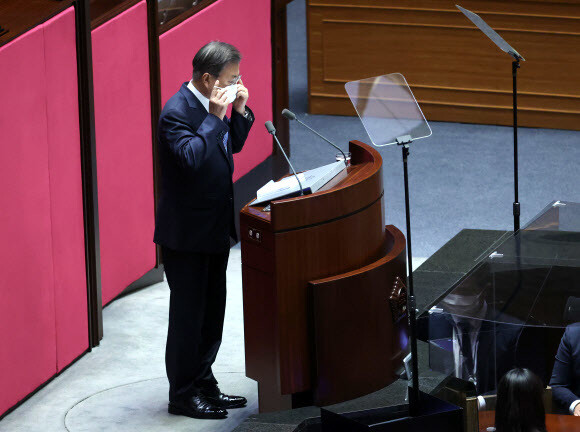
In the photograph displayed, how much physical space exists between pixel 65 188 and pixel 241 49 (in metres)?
2.04

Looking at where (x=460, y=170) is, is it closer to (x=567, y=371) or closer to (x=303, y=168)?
(x=303, y=168)

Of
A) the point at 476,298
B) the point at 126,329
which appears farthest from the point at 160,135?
the point at 126,329

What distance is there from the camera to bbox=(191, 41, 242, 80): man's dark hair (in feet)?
13.1

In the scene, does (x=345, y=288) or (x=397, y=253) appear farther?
(x=397, y=253)

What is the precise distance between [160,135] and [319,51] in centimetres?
493

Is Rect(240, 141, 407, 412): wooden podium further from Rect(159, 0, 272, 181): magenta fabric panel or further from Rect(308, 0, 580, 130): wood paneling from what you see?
Rect(308, 0, 580, 130): wood paneling

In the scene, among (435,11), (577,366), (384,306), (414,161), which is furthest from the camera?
(435,11)

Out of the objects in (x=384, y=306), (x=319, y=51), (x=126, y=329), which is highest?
(x=319, y=51)

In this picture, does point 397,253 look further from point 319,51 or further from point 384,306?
point 319,51

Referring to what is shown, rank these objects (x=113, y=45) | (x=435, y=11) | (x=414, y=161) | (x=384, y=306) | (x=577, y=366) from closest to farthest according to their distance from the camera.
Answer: (x=577, y=366)
(x=384, y=306)
(x=113, y=45)
(x=414, y=161)
(x=435, y=11)

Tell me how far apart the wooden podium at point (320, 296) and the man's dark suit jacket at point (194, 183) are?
178 mm

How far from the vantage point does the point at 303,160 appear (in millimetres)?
7949

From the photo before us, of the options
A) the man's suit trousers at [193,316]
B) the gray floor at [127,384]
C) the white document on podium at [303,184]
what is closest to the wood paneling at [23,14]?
the man's suit trousers at [193,316]

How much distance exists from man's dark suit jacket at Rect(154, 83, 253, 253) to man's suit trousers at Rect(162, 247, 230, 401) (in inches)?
3.1
